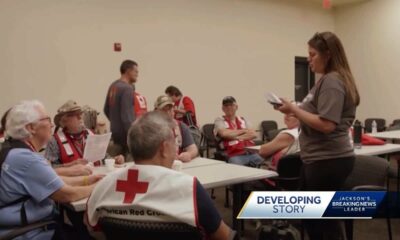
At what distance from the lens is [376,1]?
7984mm

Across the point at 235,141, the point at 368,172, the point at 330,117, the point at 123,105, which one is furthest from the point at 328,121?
the point at 123,105

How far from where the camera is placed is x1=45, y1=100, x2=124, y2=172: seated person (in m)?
2.81

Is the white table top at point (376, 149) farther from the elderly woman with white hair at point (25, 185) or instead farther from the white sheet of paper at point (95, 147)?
the elderly woman with white hair at point (25, 185)

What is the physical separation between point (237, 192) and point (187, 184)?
1.45 meters

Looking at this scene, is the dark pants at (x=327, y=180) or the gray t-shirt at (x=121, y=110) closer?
the dark pants at (x=327, y=180)

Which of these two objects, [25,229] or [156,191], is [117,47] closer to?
[25,229]

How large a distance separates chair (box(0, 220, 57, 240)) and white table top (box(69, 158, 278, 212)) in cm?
20

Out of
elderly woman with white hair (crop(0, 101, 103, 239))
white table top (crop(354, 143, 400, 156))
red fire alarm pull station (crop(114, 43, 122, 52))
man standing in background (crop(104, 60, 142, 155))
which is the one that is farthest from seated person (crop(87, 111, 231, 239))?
red fire alarm pull station (crop(114, 43, 122, 52))

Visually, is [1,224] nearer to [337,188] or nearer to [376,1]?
[337,188]

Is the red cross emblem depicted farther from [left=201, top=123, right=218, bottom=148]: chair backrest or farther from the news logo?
[left=201, top=123, right=218, bottom=148]: chair backrest

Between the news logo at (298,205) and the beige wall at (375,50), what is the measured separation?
21.6ft

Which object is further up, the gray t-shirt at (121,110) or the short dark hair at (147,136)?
the short dark hair at (147,136)

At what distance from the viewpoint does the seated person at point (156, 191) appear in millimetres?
1211

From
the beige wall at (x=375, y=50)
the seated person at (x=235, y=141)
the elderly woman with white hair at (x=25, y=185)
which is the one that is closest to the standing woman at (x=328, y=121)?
the elderly woman with white hair at (x=25, y=185)
